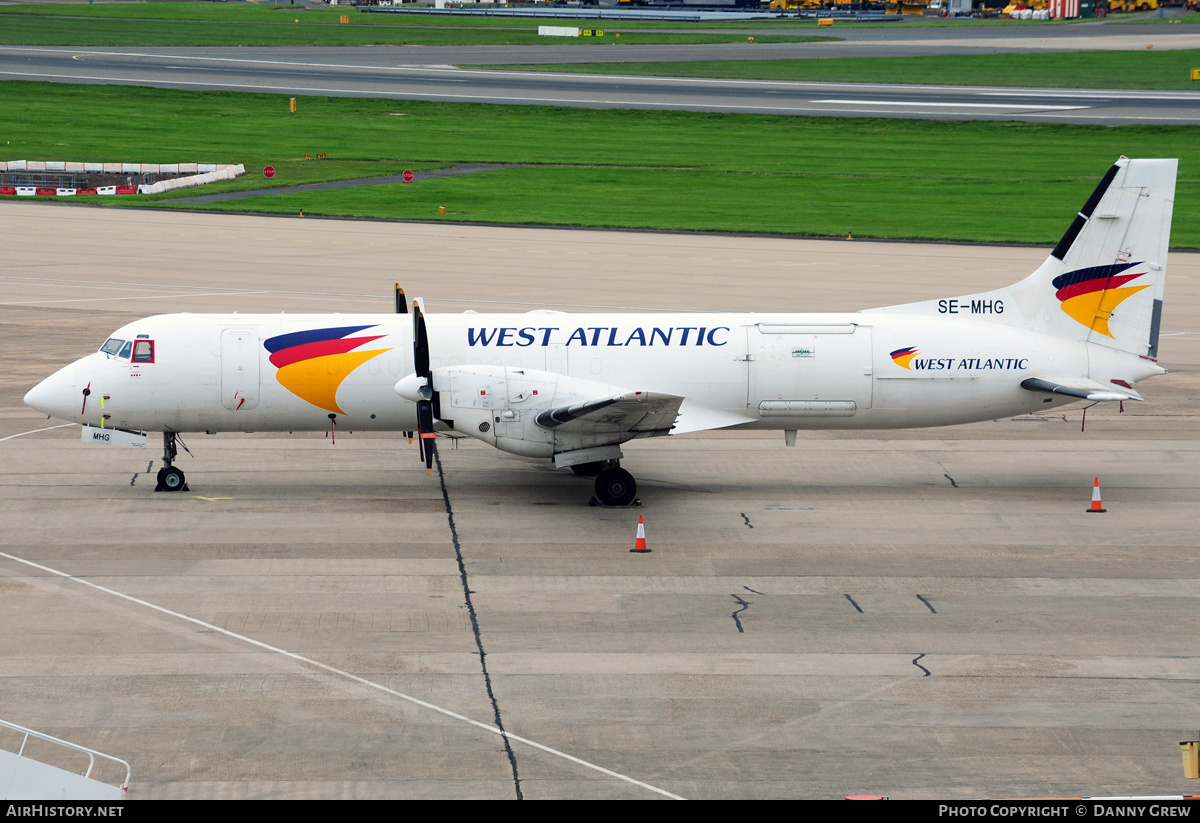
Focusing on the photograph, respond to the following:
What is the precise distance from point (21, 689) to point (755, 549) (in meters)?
12.3

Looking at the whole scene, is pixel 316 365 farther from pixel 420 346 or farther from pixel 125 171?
pixel 125 171

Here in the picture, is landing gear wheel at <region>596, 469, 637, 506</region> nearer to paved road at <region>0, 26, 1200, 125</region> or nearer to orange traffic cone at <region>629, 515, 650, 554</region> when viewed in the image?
orange traffic cone at <region>629, 515, 650, 554</region>

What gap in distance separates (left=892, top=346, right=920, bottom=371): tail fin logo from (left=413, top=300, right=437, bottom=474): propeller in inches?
377

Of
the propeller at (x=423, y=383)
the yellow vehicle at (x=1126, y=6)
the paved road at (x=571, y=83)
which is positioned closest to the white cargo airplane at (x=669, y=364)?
the propeller at (x=423, y=383)

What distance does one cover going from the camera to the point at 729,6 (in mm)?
189750

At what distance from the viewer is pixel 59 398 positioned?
86.3 ft

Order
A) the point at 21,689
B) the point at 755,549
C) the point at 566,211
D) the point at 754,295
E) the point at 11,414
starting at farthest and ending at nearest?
the point at 566,211, the point at 754,295, the point at 11,414, the point at 755,549, the point at 21,689

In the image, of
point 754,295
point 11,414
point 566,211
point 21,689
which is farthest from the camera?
point 566,211

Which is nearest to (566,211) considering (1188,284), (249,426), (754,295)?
(754,295)

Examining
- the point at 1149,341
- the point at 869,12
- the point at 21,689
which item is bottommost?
the point at 21,689

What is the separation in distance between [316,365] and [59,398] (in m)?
5.24

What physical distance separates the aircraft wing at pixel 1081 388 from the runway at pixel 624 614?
218cm

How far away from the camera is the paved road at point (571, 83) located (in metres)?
97.6

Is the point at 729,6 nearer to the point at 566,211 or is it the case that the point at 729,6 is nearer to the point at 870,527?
the point at 566,211
